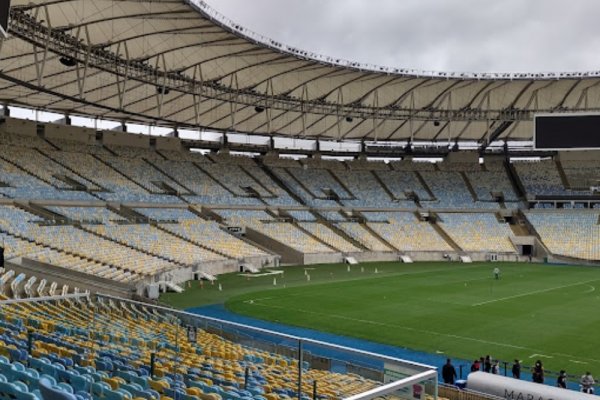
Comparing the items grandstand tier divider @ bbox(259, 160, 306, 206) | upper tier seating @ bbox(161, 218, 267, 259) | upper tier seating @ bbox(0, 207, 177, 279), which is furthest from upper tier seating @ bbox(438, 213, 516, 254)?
upper tier seating @ bbox(0, 207, 177, 279)

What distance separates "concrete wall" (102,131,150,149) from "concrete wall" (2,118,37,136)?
23.1 ft

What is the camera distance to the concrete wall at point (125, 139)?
58938mm

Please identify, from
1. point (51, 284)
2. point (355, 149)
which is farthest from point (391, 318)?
point (355, 149)

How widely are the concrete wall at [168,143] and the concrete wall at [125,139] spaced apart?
4.17ft

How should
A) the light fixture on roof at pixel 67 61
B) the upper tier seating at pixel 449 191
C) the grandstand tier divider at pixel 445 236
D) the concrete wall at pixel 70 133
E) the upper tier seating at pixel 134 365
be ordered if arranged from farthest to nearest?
the upper tier seating at pixel 449 191
the grandstand tier divider at pixel 445 236
the concrete wall at pixel 70 133
the light fixture on roof at pixel 67 61
the upper tier seating at pixel 134 365

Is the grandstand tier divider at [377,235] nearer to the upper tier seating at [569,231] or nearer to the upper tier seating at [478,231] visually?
the upper tier seating at [478,231]

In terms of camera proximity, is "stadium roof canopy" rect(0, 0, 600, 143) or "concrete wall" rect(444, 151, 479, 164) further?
"concrete wall" rect(444, 151, 479, 164)

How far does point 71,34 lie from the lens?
36.2 metres

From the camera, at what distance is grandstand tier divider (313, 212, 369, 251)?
192ft

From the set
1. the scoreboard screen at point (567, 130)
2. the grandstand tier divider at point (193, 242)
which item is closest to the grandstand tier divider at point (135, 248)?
the grandstand tier divider at point (193, 242)

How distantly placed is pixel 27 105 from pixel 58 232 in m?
18.4

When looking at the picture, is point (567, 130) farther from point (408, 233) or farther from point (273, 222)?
point (273, 222)

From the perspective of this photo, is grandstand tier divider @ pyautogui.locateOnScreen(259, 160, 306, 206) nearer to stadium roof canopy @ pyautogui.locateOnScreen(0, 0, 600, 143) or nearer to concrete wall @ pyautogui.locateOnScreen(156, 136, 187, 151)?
stadium roof canopy @ pyautogui.locateOnScreen(0, 0, 600, 143)

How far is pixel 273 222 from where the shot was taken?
57.9 meters
